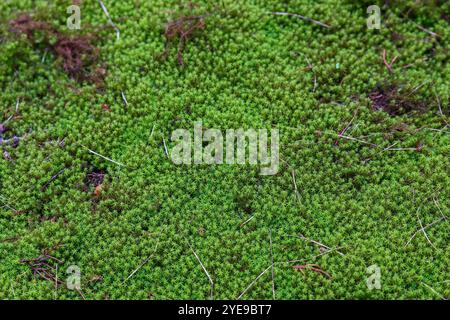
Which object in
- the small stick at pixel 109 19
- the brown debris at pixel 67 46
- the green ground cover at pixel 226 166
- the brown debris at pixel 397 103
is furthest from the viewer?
the small stick at pixel 109 19

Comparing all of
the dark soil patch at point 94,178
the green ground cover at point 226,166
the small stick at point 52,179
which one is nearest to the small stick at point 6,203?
the green ground cover at point 226,166

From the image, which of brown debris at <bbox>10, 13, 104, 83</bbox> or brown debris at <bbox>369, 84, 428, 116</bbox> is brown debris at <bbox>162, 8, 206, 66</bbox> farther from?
brown debris at <bbox>369, 84, 428, 116</bbox>

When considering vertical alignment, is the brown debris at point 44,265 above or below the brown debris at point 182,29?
below

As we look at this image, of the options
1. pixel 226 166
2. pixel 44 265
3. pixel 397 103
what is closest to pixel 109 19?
pixel 226 166

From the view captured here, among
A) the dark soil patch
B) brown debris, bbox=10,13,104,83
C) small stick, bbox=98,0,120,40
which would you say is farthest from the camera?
small stick, bbox=98,0,120,40

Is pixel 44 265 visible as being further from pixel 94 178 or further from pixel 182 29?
pixel 182 29

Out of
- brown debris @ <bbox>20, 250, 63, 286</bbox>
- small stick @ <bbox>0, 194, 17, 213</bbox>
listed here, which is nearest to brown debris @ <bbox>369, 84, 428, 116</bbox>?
brown debris @ <bbox>20, 250, 63, 286</bbox>

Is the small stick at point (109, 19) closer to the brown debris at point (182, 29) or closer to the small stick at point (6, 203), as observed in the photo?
the brown debris at point (182, 29)
